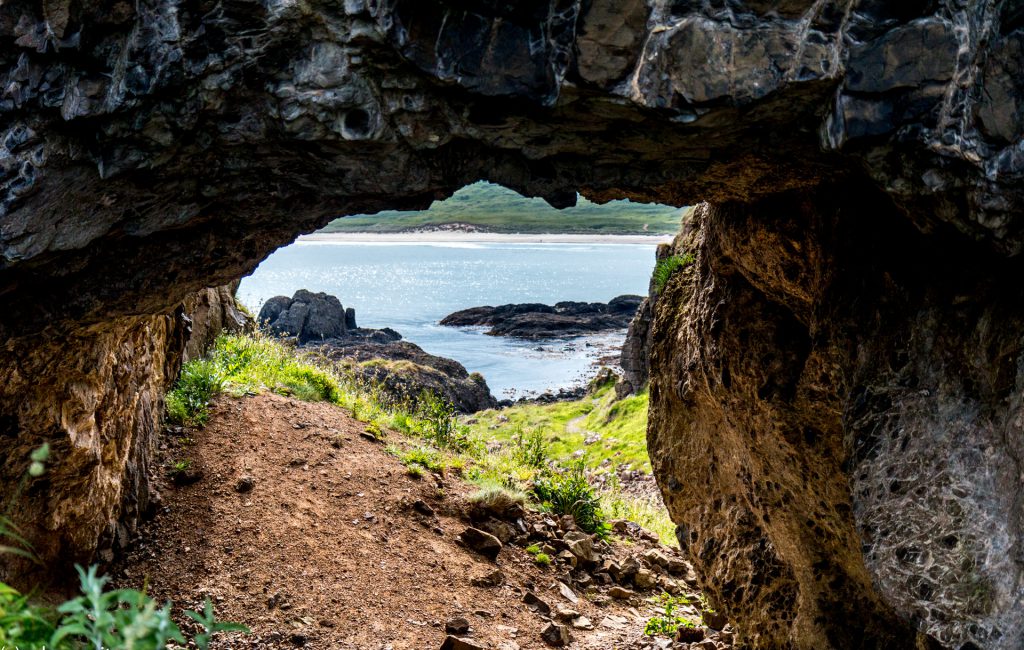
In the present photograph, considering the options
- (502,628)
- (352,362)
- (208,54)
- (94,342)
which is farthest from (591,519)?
(352,362)

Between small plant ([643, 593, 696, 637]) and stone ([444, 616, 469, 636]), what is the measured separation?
8.50 feet

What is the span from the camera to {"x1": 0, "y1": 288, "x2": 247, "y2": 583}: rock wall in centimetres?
640

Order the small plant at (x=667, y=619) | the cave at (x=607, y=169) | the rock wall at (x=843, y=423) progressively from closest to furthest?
1. the cave at (x=607, y=169)
2. the rock wall at (x=843, y=423)
3. the small plant at (x=667, y=619)

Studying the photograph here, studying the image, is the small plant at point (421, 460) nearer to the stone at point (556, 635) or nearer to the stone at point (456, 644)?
the stone at point (556, 635)

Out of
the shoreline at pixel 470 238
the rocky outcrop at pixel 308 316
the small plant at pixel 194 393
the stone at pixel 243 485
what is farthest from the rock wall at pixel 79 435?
the shoreline at pixel 470 238

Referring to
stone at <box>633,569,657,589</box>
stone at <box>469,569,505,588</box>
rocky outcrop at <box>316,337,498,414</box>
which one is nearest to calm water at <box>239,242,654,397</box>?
rocky outcrop at <box>316,337,498,414</box>

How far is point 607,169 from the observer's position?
5.97 m

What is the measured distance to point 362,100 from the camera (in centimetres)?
509

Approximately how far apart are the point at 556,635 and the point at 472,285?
8508 cm

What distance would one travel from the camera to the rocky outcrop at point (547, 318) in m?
62.6

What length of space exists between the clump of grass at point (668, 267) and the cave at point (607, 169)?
9.42 ft

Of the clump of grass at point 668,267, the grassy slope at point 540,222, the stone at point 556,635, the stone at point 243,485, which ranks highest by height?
the grassy slope at point 540,222

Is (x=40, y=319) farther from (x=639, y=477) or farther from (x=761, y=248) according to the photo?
(x=639, y=477)

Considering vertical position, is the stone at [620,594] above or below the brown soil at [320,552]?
below
